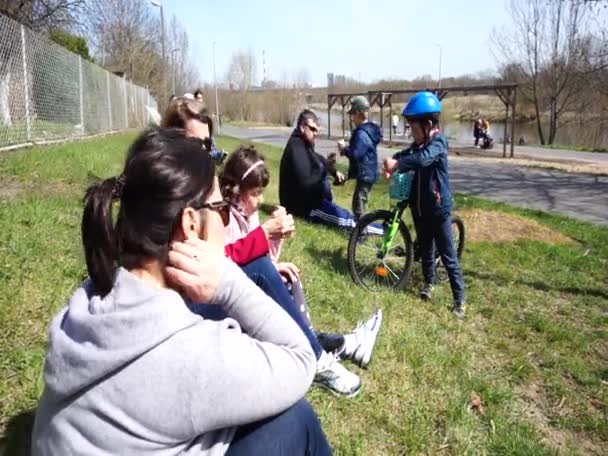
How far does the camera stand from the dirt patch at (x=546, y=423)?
8.84 feet

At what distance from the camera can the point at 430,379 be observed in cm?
307

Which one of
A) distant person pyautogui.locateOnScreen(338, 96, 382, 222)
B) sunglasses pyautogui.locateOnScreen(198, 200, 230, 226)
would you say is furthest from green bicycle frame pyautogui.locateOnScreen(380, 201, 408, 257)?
sunglasses pyautogui.locateOnScreen(198, 200, 230, 226)

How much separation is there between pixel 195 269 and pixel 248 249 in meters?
1.06

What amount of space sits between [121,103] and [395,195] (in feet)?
54.3

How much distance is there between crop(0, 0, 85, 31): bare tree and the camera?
1433cm

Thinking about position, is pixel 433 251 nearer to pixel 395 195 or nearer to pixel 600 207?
pixel 395 195

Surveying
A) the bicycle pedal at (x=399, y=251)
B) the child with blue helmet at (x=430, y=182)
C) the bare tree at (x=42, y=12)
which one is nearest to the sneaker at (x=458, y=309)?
the child with blue helmet at (x=430, y=182)

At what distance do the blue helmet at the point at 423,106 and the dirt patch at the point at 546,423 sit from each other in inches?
82.4

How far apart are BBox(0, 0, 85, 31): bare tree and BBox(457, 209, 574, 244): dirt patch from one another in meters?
13.4

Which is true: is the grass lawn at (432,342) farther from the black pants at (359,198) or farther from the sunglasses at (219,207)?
the sunglasses at (219,207)

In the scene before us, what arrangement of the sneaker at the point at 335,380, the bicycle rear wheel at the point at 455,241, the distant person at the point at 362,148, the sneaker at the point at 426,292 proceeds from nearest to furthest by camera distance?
the sneaker at the point at 335,380 → the sneaker at the point at 426,292 → the bicycle rear wheel at the point at 455,241 → the distant person at the point at 362,148

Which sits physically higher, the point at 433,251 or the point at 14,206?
the point at 14,206

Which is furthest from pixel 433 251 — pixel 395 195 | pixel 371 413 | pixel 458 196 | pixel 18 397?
pixel 458 196

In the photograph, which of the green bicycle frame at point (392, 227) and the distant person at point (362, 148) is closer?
the green bicycle frame at point (392, 227)
